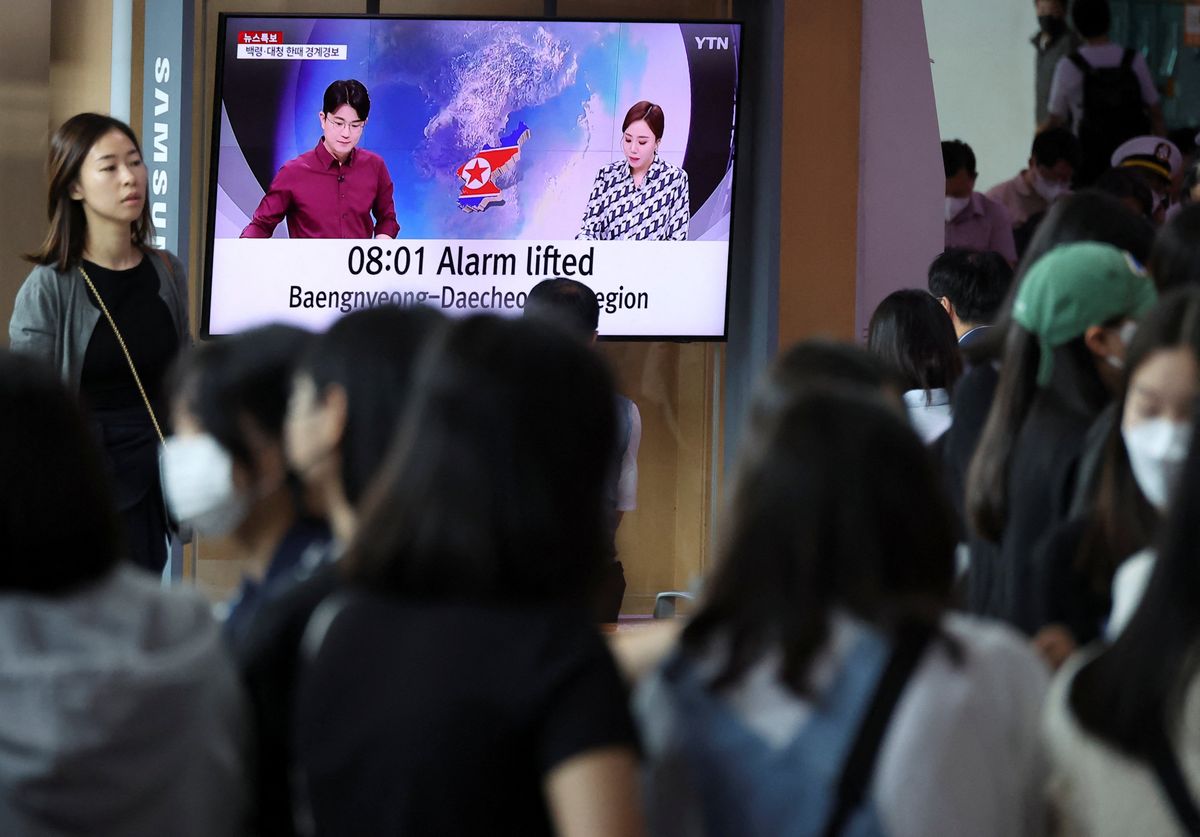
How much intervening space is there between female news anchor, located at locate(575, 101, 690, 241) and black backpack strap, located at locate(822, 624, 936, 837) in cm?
447

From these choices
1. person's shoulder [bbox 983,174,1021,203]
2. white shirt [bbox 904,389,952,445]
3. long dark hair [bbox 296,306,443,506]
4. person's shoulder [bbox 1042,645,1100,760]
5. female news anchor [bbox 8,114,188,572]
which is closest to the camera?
person's shoulder [bbox 1042,645,1100,760]

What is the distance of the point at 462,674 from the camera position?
1.45 meters

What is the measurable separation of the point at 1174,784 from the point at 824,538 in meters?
0.40

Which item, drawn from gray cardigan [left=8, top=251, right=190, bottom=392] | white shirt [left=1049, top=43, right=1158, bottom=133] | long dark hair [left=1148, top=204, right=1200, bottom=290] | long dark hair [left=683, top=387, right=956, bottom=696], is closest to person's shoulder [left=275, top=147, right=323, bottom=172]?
gray cardigan [left=8, top=251, right=190, bottom=392]

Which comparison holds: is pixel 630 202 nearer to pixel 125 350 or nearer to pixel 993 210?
pixel 993 210

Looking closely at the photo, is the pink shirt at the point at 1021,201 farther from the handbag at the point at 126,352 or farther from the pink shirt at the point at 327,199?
the handbag at the point at 126,352

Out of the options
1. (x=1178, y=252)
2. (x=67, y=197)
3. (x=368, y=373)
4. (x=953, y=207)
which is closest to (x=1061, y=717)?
(x=368, y=373)

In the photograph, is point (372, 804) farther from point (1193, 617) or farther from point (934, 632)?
point (1193, 617)

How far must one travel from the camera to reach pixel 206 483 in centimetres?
205

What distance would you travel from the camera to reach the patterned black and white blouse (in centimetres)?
578

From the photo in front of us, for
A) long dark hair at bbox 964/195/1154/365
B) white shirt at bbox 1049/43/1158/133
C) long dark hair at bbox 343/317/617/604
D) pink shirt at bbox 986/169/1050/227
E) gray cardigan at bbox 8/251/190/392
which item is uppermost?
white shirt at bbox 1049/43/1158/133

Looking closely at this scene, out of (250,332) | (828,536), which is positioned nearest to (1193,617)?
(828,536)

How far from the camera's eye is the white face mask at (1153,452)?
79.7 inches

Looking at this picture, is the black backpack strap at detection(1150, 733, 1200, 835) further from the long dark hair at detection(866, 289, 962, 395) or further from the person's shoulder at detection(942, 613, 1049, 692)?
the long dark hair at detection(866, 289, 962, 395)
